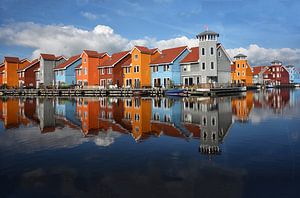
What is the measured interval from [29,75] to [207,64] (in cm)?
5706

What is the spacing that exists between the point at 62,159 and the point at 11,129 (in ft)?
30.9

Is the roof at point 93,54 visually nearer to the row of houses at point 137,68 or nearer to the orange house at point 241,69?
the row of houses at point 137,68

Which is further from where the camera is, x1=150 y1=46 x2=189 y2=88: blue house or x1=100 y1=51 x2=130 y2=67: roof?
x1=100 y1=51 x2=130 y2=67: roof

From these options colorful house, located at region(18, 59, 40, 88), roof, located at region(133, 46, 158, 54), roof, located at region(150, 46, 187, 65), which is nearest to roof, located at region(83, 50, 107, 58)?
roof, located at region(133, 46, 158, 54)

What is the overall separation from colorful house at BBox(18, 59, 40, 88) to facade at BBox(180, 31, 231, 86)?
49963 millimetres

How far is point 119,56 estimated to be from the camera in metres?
68.6

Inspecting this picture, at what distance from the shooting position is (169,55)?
6153 centimetres

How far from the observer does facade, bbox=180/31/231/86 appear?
53.8 meters

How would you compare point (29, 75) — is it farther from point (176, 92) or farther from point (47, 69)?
point (176, 92)

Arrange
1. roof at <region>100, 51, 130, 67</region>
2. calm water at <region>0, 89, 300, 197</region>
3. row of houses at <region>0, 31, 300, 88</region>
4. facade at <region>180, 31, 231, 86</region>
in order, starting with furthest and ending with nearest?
roof at <region>100, 51, 130, 67</region>, row of houses at <region>0, 31, 300, 88</region>, facade at <region>180, 31, 231, 86</region>, calm water at <region>0, 89, 300, 197</region>

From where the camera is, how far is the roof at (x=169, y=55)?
59.1 meters

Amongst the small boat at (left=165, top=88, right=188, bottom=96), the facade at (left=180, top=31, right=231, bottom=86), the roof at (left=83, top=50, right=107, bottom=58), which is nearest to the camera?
the small boat at (left=165, top=88, right=188, bottom=96)

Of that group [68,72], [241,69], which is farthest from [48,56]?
[241,69]

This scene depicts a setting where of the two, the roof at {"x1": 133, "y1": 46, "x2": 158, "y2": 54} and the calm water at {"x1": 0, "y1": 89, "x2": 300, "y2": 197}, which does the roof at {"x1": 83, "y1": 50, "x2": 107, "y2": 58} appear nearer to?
the roof at {"x1": 133, "y1": 46, "x2": 158, "y2": 54}
